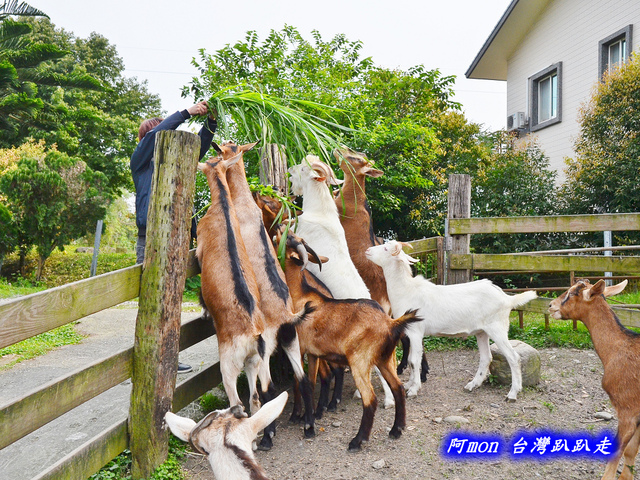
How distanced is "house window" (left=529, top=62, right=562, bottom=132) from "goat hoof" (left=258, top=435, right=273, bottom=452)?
40.4ft

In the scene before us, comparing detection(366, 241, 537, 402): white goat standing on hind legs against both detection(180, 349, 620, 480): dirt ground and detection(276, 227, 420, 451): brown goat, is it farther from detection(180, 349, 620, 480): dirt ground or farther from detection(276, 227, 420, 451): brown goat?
detection(276, 227, 420, 451): brown goat

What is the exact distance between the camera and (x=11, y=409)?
2492 mm

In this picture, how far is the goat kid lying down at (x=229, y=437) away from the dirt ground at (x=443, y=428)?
46.2 inches

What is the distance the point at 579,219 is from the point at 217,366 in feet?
14.5

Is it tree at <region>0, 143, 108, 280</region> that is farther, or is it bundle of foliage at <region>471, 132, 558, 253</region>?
tree at <region>0, 143, 108, 280</region>

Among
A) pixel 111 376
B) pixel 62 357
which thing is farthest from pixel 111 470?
pixel 62 357

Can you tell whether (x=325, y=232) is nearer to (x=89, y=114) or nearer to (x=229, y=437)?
(x=229, y=437)

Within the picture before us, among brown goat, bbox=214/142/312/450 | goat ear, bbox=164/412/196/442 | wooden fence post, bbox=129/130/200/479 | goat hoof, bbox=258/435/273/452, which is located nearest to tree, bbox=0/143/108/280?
brown goat, bbox=214/142/312/450

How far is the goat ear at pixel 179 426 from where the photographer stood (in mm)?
2395

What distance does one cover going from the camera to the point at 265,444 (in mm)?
3709

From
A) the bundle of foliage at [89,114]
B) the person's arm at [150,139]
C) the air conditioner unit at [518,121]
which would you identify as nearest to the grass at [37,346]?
the person's arm at [150,139]

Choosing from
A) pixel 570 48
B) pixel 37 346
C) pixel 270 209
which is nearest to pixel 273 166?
pixel 270 209

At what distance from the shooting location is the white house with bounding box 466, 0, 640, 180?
12055 mm

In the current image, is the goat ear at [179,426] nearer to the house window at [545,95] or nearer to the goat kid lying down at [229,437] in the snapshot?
the goat kid lying down at [229,437]
